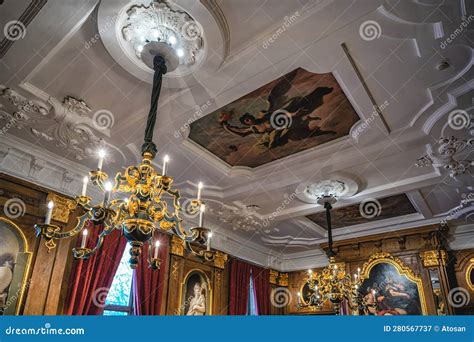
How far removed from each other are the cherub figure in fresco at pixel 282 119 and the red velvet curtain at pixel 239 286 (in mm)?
4486

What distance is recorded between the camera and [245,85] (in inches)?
173

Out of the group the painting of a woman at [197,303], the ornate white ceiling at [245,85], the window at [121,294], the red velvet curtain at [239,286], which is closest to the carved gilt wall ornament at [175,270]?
the painting of a woman at [197,303]

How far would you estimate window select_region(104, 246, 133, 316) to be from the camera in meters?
6.26

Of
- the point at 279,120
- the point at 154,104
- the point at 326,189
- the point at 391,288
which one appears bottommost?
the point at 391,288

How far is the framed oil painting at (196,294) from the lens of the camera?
25.0 feet

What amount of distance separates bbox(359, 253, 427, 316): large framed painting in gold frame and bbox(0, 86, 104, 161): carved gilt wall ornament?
677 cm

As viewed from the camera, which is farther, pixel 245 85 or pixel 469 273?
pixel 469 273

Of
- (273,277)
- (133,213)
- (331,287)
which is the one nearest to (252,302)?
(273,277)

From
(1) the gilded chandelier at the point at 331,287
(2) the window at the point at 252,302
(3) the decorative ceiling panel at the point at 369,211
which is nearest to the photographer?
(1) the gilded chandelier at the point at 331,287

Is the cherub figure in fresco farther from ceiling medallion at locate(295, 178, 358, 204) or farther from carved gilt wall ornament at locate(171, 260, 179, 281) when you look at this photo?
carved gilt wall ornament at locate(171, 260, 179, 281)

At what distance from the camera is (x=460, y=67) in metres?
4.09

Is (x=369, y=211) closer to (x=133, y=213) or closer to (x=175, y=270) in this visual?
(x=175, y=270)

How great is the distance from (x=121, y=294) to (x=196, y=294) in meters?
1.94

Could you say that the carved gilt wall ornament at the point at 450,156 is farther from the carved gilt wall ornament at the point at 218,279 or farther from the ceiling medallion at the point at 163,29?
the carved gilt wall ornament at the point at 218,279
